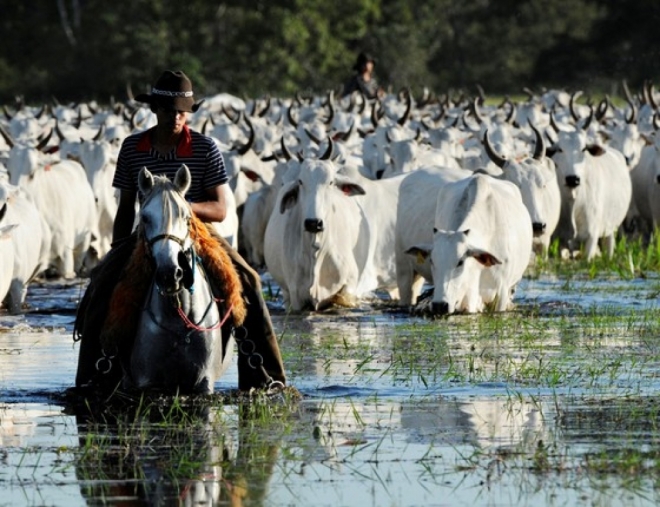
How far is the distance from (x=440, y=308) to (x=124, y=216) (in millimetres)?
5542

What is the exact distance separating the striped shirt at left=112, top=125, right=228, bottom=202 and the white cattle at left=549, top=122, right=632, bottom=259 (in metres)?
12.4

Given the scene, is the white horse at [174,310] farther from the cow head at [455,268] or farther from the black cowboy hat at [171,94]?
the cow head at [455,268]

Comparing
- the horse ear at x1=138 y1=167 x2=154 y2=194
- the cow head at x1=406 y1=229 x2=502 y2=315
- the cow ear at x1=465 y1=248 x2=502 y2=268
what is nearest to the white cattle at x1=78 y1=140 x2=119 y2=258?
the cow head at x1=406 y1=229 x2=502 y2=315

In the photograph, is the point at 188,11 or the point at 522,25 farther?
the point at 522,25

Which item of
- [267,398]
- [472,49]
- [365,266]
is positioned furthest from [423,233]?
[472,49]

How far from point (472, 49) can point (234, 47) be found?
18965mm

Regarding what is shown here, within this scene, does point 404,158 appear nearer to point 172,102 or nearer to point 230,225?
point 230,225

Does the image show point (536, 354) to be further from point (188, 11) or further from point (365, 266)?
point (188, 11)

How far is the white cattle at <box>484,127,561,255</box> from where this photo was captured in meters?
18.5

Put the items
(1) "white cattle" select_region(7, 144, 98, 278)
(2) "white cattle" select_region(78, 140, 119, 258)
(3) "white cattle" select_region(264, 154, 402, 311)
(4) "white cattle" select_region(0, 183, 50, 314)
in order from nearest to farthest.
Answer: (3) "white cattle" select_region(264, 154, 402, 311), (4) "white cattle" select_region(0, 183, 50, 314), (1) "white cattle" select_region(7, 144, 98, 278), (2) "white cattle" select_region(78, 140, 119, 258)

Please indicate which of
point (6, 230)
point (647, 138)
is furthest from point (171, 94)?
point (647, 138)

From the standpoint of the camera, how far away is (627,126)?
27953 mm

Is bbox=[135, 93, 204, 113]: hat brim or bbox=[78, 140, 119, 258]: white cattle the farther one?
bbox=[78, 140, 119, 258]: white cattle

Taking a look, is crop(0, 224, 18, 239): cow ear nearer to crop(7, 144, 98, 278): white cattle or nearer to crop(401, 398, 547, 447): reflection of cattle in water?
crop(7, 144, 98, 278): white cattle
